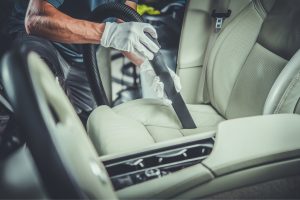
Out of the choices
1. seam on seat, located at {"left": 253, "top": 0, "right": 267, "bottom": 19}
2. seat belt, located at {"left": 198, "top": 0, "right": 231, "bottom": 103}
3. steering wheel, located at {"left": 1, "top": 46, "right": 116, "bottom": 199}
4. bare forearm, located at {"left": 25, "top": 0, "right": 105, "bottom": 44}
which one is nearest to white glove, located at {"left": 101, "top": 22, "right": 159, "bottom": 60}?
bare forearm, located at {"left": 25, "top": 0, "right": 105, "bottom": 44}

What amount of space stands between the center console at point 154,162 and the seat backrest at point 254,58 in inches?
12.4

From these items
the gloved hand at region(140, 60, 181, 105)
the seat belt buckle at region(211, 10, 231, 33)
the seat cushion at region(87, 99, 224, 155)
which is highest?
the seat belt buckle at region(211, 10, 231, 33)

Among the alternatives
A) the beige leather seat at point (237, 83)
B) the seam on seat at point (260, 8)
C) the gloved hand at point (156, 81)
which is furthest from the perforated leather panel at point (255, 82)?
the gloved hand at point (156, 81)

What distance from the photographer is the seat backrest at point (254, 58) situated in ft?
3.52

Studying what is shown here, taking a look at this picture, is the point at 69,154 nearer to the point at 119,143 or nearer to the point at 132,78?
the point at 119,143

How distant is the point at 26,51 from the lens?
0.58 m

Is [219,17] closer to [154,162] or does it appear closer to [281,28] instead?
[281,28]

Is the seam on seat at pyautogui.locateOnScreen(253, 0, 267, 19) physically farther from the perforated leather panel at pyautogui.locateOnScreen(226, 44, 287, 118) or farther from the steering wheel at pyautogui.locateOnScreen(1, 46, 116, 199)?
the steering wheel at pyautogui.locateOnScreen(1, 46, 116, 199)

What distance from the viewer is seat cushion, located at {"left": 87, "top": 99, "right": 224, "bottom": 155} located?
1078mm

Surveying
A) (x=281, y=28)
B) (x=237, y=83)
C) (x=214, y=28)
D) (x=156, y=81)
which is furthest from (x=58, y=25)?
(x=281, y=28)

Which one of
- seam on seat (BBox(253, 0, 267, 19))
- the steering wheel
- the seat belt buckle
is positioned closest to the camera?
the steering wheel

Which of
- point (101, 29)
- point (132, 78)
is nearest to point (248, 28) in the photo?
point (101, 29)

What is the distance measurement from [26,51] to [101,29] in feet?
2.75

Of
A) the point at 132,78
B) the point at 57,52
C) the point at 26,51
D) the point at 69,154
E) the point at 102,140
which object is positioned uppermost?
the point at 26,51
